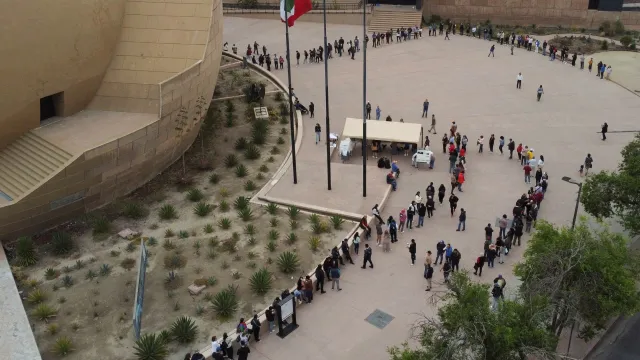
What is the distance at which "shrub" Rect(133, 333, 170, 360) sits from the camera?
14.9m

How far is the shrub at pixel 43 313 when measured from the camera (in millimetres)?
16375

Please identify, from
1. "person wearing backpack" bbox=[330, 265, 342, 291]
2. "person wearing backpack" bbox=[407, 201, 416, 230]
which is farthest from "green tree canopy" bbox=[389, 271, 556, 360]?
"person wearing backpack" bbox=[407, 201, 416, 230]

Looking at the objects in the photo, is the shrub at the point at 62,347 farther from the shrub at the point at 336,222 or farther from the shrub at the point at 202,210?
the shrub at the point at 336,222

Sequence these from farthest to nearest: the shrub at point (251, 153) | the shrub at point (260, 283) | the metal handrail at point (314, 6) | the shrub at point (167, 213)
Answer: the metal handrail at point (314, 6)
the shrub at point (251, 153)
the shrub at point (167, 213)
the shrub at point (260, 283)

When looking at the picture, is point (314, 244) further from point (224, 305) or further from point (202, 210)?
point (202, 210)

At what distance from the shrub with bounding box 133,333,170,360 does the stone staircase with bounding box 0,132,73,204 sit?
711 centimetres

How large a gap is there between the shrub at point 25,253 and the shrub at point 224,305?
600 cm

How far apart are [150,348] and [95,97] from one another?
37.1ft

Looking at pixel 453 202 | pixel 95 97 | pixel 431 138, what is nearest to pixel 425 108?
pixel 431 138

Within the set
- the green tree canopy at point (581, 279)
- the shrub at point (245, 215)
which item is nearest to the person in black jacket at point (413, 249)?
the green tree canopy at point (581, 279)

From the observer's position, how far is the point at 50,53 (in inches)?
789

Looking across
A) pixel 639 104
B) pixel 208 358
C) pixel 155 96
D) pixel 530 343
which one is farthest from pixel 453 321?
pixel 639 104

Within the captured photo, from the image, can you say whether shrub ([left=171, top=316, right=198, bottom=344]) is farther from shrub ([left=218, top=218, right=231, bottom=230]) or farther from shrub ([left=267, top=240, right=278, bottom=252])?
shrub ([left=218, top=218, right=231, bottom=230])

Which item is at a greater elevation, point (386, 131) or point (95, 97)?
point (95, 97)
